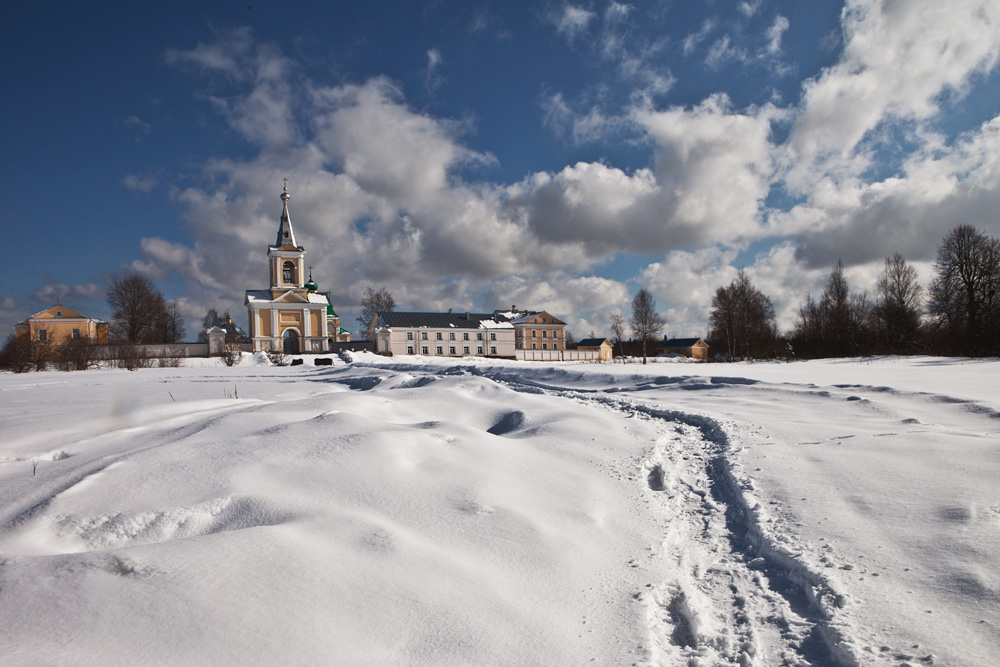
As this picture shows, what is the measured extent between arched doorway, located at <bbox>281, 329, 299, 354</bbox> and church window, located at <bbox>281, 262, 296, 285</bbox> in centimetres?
521

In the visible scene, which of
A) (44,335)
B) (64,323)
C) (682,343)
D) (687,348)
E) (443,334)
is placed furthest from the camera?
(682,343)

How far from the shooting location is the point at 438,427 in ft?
19.0

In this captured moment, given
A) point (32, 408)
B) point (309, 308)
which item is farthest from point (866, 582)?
point (309, 308)

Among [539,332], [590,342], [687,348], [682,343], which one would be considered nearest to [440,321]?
[539,332]

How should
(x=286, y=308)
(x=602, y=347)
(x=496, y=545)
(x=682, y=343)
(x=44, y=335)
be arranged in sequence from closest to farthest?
(x=496, y=545), (x=44, y=335), (x=286, y=308), (x=602, y=347), (x=682, y=343)

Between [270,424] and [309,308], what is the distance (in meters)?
46.3

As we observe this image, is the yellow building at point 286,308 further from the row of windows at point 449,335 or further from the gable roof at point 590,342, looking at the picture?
the gable roof at point 590,342

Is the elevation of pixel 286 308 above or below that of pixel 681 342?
above

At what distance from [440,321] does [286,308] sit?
1816cm

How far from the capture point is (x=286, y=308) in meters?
48.8

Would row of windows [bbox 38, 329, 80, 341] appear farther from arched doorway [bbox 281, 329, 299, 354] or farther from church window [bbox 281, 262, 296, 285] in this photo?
church window [bbox 281, 262, 296, 285]

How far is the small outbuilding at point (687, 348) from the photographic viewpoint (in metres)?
91.3

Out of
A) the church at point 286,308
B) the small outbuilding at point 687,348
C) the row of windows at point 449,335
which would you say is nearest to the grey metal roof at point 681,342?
the small outbuilding at point 687,348

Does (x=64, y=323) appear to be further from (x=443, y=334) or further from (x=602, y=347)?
(x=602, y=347)
